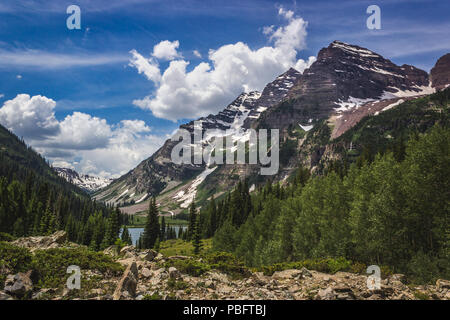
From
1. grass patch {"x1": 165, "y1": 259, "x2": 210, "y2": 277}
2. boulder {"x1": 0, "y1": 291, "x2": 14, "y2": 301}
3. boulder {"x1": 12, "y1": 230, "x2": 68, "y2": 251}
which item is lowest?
boulder {"x1": 12, "y1": 230, "x2": 68, "y2": 251}

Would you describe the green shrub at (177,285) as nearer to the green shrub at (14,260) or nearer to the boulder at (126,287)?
the boulder at (126,287)

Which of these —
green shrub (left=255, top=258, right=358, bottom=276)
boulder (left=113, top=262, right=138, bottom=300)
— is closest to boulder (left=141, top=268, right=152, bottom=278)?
boulder (left=113, top=262, right=138, bottom=300)

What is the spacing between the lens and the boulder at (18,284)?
45.4ft

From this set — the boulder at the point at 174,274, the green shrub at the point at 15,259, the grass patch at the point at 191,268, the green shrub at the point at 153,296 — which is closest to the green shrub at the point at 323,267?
the grass patch at the point at 191,268

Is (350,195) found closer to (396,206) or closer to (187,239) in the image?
(396,206)

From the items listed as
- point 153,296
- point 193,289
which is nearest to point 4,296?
point 153,296

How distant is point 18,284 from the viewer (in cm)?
1413

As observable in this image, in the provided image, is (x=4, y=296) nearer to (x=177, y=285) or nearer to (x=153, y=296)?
(x=153, y=296)

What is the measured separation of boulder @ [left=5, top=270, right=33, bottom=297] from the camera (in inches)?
545

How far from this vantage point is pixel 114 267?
19.7 metres

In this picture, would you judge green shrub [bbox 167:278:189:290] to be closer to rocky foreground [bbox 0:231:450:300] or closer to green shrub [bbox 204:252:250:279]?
rocky foreground [bbox 0:231:450:300]
